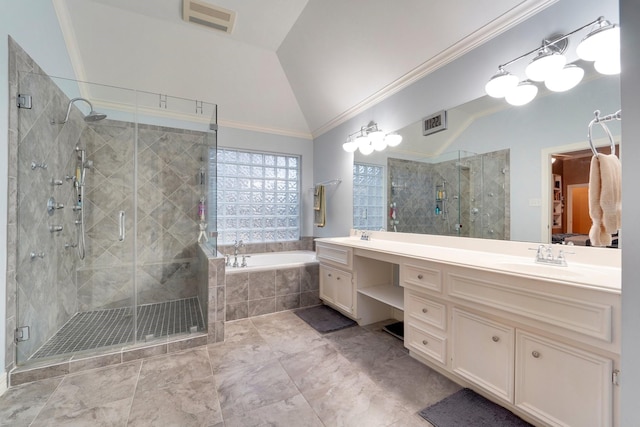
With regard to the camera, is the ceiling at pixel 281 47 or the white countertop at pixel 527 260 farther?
the ceiling at pixel 281 47

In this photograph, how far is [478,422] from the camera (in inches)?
54.3

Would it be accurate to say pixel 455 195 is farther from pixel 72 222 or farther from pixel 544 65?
pixel 72 222

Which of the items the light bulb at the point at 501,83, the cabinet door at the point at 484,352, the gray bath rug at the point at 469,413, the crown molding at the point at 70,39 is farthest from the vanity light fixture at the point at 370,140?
the crown molding at the point at 70,39

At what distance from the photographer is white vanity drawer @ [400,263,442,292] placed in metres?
1.73

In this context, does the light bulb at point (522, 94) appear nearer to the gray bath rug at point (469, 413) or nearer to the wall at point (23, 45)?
the gray bath rug at point (469, 413)

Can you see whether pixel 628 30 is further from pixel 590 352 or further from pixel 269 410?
pixel 269 410

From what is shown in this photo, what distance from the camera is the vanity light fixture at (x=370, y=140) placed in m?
2.79

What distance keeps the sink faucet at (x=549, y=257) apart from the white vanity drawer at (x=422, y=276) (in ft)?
1.85

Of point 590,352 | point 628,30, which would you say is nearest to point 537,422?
point 590,352

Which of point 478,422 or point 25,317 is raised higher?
point 25,317

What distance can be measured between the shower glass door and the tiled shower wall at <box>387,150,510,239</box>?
268cm

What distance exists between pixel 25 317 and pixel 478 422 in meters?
2.89

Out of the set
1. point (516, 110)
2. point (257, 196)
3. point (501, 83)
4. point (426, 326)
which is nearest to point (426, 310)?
point (426, 326)

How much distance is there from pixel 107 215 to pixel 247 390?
7.97 feet
